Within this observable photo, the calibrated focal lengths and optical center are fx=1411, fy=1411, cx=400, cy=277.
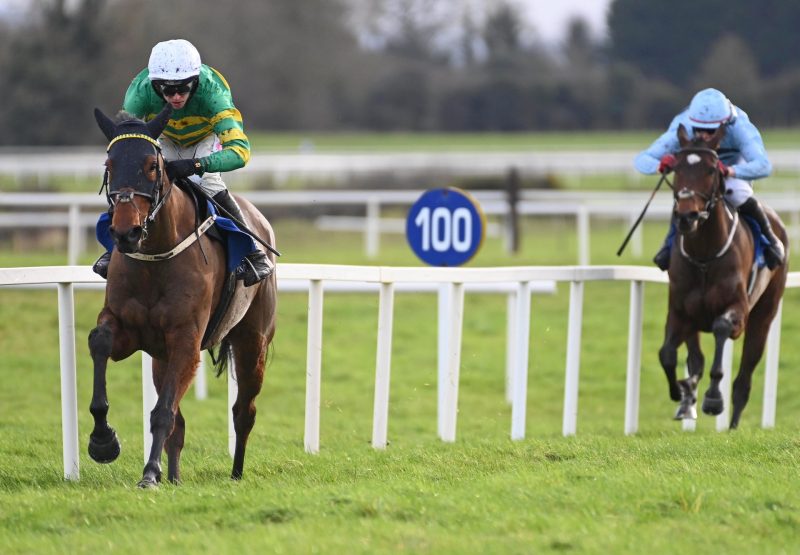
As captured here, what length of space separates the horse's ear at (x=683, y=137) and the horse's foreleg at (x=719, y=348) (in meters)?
0.99

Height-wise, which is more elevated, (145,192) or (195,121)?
(195,121)

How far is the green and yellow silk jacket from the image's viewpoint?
5.93 metres

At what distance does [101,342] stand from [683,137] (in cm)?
376

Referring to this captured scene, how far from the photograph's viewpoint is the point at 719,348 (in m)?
7.93

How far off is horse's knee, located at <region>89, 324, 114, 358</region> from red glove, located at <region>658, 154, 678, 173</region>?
355cm

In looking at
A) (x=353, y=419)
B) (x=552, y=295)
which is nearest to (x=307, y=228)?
(x=552, y=295)

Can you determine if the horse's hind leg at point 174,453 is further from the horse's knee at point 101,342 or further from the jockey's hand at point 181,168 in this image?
the jockey's hand at point 181,168

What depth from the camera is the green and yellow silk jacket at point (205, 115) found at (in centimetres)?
593

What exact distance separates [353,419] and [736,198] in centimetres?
313

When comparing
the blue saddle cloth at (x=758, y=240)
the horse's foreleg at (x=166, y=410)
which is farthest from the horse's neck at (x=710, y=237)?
the horse's foreleg at (x=166, y=410)

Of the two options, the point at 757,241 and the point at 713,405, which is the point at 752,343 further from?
the point at 713,405

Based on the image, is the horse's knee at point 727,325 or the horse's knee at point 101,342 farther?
the horse's knee at point 727,325

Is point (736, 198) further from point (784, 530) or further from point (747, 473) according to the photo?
point (784, 530)

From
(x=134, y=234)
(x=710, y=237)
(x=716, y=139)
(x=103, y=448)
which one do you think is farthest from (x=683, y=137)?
(x=103, y=448)
